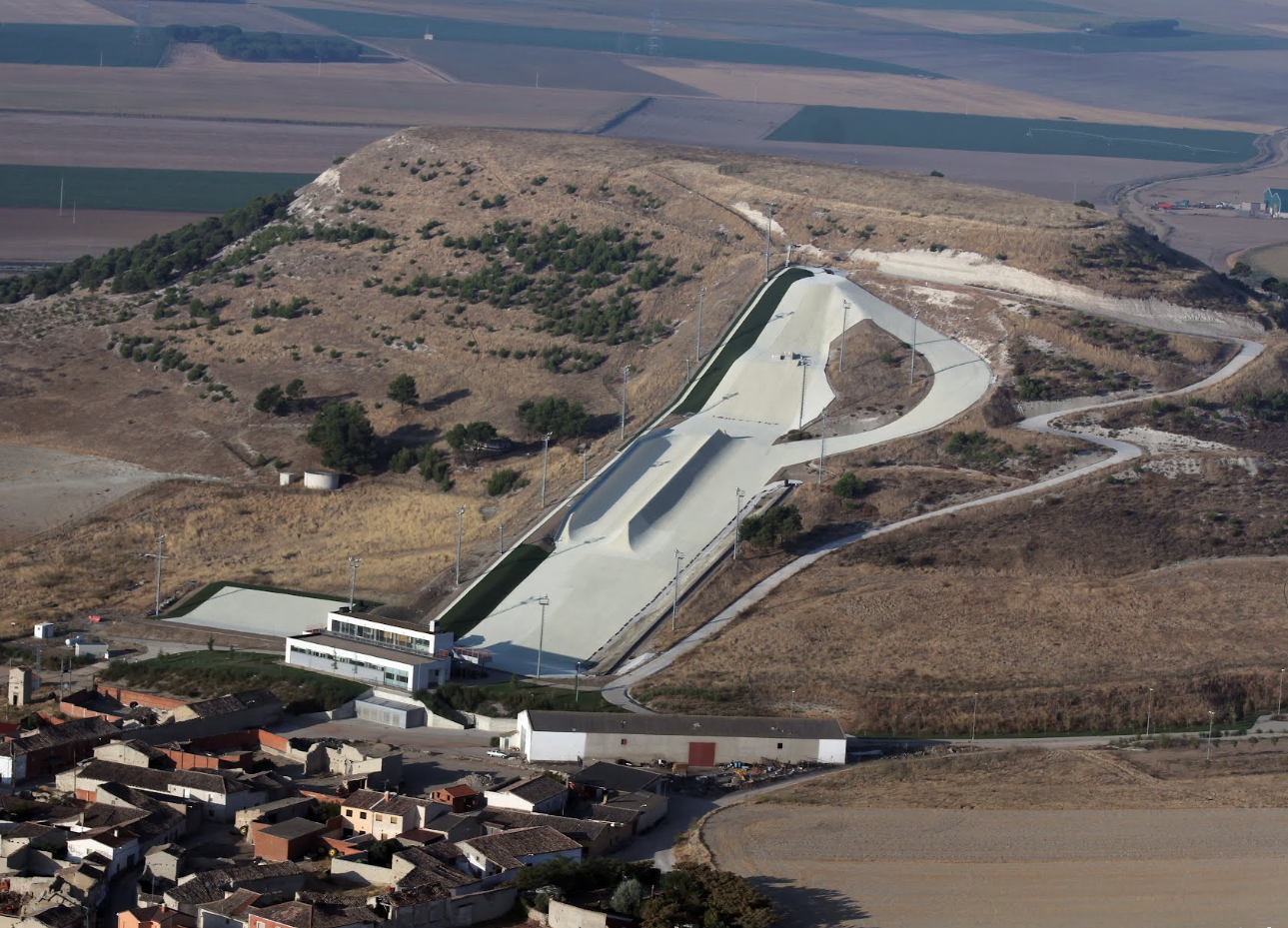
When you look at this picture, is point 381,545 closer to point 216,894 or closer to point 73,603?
point 73,603

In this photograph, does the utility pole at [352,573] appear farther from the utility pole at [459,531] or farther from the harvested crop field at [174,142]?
the harvested crop field at [174,142]

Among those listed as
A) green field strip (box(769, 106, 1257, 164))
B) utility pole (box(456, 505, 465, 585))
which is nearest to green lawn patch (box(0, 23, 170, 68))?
green field strip (box(769, 106, 1257, 164))

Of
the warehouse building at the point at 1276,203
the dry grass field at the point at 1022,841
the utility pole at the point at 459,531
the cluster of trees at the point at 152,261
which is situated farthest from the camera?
the warehouse building at the point at 1276,203

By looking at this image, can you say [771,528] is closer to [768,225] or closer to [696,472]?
[696,472]

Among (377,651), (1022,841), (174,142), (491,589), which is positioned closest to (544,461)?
(491,589)

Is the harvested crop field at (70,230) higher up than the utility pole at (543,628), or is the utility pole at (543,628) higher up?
the harvested crop field at (70,230)

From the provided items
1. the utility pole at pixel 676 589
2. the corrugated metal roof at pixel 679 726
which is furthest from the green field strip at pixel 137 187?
the corrugated metal roof at pixel 679 726
